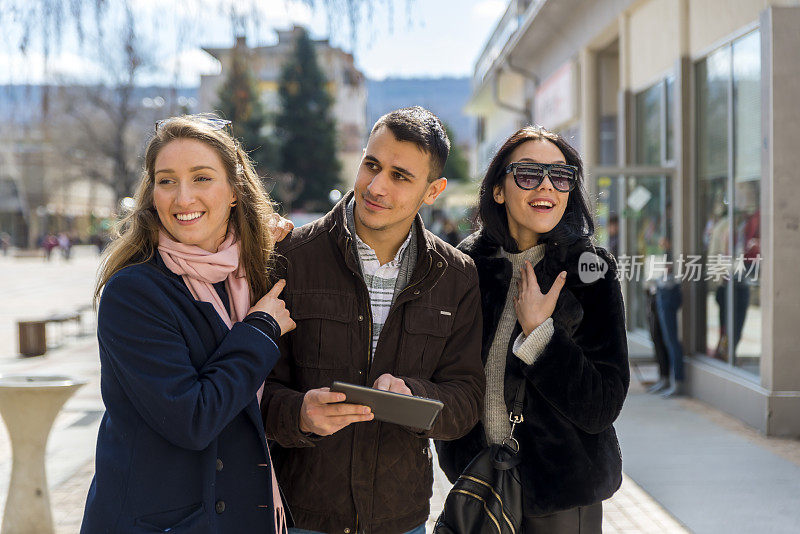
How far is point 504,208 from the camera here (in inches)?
112

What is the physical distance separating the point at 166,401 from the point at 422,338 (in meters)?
0.77

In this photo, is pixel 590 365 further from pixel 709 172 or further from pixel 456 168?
pixel 456 168

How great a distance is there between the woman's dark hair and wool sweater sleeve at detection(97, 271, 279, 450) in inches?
42.6

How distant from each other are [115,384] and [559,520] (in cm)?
137

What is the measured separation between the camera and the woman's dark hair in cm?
272

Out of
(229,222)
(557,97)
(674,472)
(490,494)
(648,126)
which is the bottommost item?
(674,472)

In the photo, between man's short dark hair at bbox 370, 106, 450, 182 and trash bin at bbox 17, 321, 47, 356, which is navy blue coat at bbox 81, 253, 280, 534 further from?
trash bin at bbox 17, 321, 47, 356

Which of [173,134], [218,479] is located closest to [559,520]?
[218,479]

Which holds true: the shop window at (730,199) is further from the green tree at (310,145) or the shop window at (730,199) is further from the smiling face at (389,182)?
the green tree at (310,145)

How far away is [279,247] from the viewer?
2453 millimetres

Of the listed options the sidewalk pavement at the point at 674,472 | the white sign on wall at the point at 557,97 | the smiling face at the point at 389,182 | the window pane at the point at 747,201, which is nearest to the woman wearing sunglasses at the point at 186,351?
the smiling face at the point at 389,182

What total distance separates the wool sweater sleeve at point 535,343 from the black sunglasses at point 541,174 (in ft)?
1.52

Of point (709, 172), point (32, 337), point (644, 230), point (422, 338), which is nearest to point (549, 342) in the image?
point (422, 338)

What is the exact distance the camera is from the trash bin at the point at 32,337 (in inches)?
496
